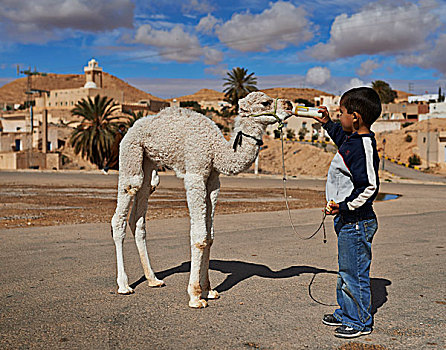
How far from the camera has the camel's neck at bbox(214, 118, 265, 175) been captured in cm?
562

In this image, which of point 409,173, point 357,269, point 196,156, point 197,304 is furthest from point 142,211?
point 409,173

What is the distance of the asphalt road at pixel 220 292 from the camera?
4.41 m

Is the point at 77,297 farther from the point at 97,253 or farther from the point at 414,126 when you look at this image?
the point at 414,126

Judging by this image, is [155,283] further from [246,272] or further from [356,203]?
[356,203]

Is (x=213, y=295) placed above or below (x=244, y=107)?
below

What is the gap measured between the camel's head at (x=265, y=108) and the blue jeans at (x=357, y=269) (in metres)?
1.62

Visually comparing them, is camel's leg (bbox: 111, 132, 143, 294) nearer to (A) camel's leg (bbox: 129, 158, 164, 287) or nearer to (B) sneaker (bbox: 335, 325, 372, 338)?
(A) camel's leg (bbox: 129, 158, 164, 287)

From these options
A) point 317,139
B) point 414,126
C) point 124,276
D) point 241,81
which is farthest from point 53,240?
point 414,126

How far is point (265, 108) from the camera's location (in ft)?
18.6

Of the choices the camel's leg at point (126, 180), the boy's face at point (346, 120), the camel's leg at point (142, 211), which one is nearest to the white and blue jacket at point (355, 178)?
the boy's face at point (346, 120)

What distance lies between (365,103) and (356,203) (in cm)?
100

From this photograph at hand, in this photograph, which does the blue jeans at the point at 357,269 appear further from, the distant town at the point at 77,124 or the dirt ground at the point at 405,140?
the dirt ground at the point at 405,140

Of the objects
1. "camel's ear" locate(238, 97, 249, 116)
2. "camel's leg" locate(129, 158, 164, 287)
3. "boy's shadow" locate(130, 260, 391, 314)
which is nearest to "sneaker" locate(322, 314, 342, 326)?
"boy's shadow" locate(130, 260, 391, 314)

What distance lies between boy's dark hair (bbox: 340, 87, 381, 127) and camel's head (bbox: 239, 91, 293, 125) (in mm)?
1035
